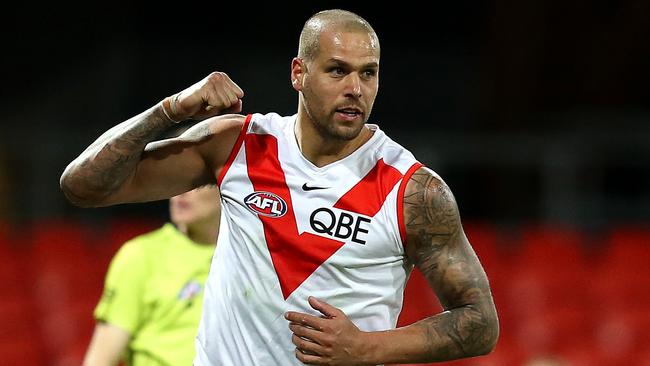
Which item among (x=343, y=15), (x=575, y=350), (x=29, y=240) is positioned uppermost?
(x=343, y=15)

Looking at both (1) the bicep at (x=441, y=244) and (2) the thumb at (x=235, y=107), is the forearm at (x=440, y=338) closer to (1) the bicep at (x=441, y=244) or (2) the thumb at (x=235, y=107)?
(1) the bicep at (x=441, y=244)

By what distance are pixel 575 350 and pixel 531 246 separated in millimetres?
1742

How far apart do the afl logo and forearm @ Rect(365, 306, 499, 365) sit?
46cm

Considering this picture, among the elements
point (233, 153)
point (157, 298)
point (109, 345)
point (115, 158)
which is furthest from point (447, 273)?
point (109, 345)

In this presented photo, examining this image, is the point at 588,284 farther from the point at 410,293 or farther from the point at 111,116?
the point at 111,116

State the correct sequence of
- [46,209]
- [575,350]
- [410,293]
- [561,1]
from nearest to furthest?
[575,350], [410,293], [46,209], [561,1]

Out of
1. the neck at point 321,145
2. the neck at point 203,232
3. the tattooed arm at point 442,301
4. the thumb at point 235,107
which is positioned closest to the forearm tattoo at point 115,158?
the thumb at point 235,107

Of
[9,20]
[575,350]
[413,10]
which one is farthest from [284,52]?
[575,350]

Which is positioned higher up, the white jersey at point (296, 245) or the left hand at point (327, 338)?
the white jersey at point (296, 245)

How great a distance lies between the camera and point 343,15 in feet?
11.0

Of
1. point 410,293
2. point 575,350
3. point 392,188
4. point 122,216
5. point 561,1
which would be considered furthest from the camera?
point 561,1

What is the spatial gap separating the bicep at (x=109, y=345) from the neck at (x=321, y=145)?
1.33m

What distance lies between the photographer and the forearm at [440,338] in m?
3.12

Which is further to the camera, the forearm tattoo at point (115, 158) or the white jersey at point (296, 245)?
the forearm tattoo at point (115, 158)
